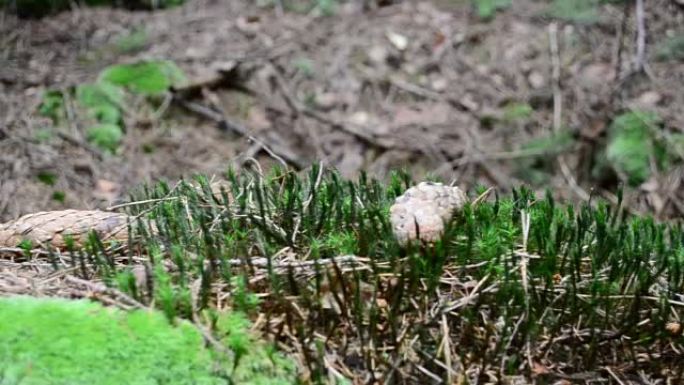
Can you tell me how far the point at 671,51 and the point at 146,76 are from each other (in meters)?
5.28

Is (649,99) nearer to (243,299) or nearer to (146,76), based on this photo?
(146,76)

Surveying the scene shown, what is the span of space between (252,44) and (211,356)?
664 cm

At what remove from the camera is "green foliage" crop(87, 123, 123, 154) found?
6730mm

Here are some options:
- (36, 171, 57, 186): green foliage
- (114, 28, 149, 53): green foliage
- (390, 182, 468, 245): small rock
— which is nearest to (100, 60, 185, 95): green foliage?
(114, 28, 149, 53): green foliage

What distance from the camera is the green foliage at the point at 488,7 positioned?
29.3ft

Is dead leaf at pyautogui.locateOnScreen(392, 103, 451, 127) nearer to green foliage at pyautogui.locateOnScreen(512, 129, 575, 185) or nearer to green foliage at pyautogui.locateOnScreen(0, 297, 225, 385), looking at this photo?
green foliage at pyautogui.locateOnScreen(512, 129, 575, 185)

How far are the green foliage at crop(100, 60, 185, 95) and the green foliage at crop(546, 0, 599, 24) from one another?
4.28 meters

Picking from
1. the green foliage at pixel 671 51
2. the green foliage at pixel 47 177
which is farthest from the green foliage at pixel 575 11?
the green foliage at pixel 47 177

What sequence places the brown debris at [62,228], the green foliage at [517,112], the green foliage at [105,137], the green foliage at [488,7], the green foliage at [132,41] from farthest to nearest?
the green foliage at [488,7]
the green foliage at [132,41]
the green foliage at [517,112]
the green foliage at [105,137]
the brown debris at [62,228]

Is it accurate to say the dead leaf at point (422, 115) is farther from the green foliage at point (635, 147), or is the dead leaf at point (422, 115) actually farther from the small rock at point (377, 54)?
the green foliage at point (635, 147)

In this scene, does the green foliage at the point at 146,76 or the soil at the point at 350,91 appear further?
the green foliage at the point at 146,76

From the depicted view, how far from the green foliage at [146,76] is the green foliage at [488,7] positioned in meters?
3.60

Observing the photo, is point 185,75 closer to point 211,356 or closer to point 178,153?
point 178,153

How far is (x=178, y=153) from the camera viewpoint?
702 centimetres
